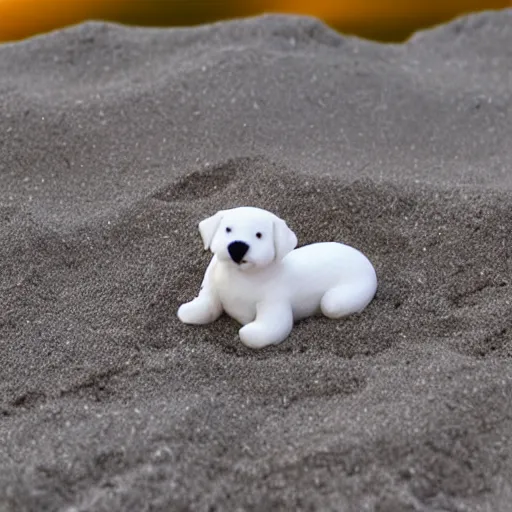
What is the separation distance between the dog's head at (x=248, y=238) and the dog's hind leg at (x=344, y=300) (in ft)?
0.37

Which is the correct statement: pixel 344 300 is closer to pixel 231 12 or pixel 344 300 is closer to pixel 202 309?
pixel 202 309

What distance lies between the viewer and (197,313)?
125 centimetres

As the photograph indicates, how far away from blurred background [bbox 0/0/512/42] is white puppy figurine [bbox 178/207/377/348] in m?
1.57

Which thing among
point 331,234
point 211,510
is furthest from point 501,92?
point 211,510

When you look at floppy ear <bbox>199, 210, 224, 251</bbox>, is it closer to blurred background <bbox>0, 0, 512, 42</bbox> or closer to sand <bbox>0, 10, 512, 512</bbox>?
sand <bbox>0, 10, 512, 512</bbox>

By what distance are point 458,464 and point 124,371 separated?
498 mm

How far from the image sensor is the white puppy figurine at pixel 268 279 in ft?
3.81

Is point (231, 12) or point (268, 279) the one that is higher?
point (231, 12)

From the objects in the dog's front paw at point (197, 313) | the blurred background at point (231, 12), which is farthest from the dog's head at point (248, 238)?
the blurred background at point (231, 12)

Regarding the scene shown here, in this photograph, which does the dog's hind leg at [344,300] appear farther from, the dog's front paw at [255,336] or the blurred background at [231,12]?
the blurred background at [231,12]

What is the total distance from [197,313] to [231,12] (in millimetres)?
1730

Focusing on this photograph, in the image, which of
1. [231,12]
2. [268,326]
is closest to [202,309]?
[268,326]

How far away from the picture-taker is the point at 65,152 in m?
1.76

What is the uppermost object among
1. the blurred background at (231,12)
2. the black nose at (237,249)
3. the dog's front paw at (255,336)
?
the blurred background at (231,12)
